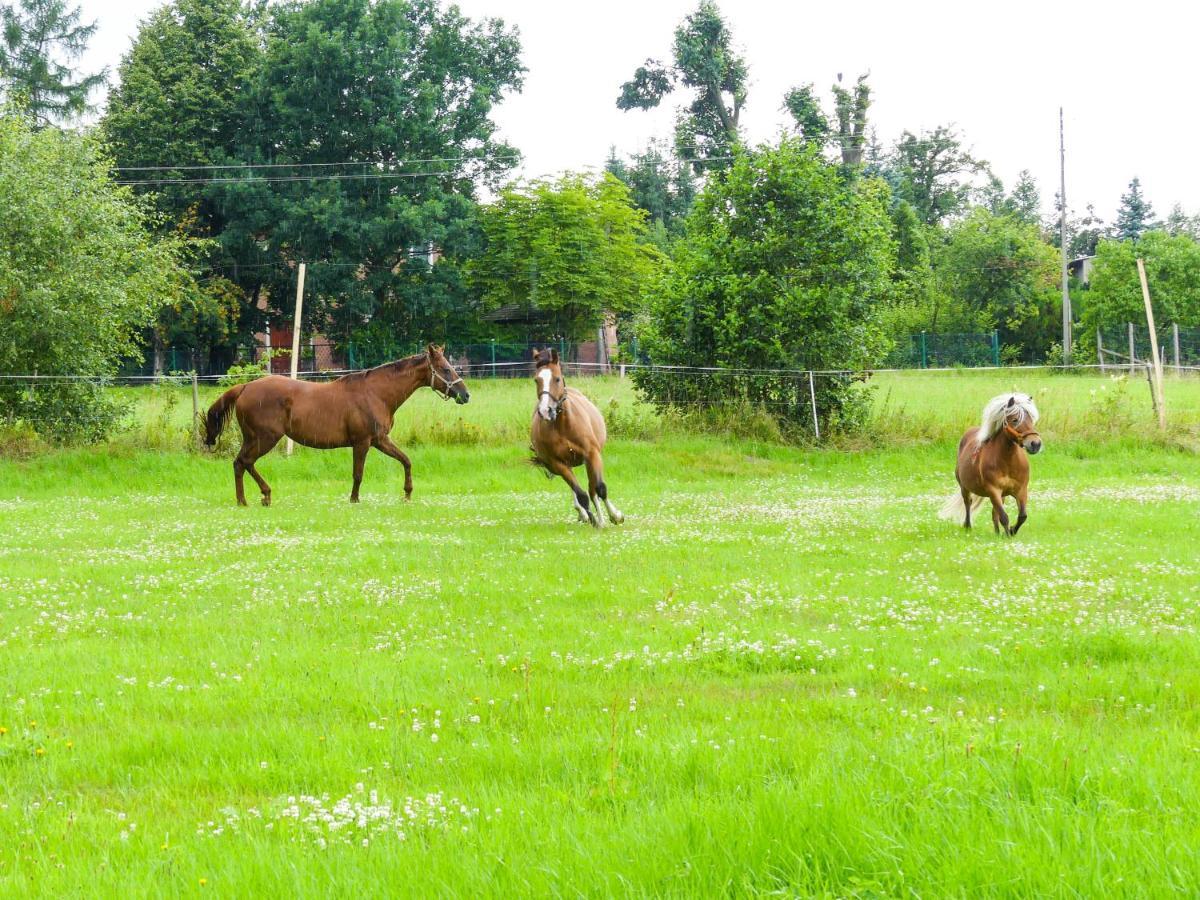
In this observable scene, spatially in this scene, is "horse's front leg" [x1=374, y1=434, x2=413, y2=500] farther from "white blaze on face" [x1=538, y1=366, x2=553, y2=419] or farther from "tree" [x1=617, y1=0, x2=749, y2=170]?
"tree" [x1=617, y1=0, x2=749, y2=170]

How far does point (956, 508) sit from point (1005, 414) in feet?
5.98

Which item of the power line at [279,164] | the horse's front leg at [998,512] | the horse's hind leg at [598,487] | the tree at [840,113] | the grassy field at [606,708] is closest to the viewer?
the grassy field at [606,708]

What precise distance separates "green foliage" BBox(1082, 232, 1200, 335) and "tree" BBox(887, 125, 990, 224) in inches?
812

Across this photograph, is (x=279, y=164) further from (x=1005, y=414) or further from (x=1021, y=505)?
(x=1021, y=505)

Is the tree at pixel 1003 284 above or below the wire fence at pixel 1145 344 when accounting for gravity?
above

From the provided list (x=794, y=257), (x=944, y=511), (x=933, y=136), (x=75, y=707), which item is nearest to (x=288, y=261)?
(x=794, y=257)

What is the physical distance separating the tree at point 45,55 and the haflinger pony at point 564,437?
5228 cm

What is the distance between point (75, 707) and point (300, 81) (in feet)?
187

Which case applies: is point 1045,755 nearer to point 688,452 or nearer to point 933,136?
point 688,452

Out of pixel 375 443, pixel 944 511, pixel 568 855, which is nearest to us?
pixel 568 855

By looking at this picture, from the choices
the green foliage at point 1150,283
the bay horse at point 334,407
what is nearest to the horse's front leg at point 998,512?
the bay horse at point 334,407

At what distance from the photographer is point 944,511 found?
→ 14.8 metres

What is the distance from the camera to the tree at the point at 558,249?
6303cm

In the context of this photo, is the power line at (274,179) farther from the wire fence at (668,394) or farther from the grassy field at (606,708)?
the grassy field at (606,708)
